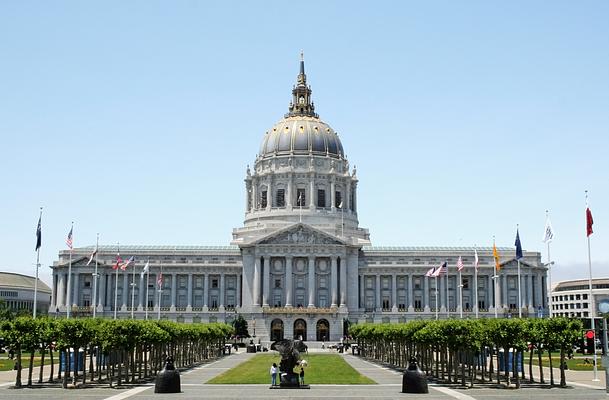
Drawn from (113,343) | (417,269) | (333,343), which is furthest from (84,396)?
(417,269)

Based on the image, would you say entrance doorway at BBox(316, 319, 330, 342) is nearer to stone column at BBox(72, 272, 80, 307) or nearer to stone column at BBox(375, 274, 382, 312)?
stone column at BBox(375, 274, 382, 312)

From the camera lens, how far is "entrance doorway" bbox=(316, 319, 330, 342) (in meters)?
166

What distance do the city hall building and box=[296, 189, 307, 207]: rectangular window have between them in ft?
9.49

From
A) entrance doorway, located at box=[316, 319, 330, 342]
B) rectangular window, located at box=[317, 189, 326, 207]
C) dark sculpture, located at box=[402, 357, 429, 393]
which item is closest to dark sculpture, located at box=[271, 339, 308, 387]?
dark sculpture, located at box=[402, 357, 429, 393]

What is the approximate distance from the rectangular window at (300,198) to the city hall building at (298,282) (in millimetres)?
2891

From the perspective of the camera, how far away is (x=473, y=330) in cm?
6506

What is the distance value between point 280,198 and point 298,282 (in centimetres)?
2832

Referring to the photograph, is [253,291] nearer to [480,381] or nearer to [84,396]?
[480,381]

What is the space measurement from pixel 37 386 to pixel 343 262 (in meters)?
115

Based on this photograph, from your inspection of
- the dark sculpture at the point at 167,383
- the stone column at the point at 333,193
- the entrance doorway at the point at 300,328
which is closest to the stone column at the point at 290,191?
the stone column at the point at 333,193

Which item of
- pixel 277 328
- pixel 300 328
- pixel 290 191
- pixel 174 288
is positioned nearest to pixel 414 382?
pixel 300 328

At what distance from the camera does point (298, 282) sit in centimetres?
17300

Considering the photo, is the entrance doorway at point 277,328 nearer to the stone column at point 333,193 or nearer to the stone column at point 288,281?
Answer: the stone column at point 288,281

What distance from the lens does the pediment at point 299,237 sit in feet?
568
